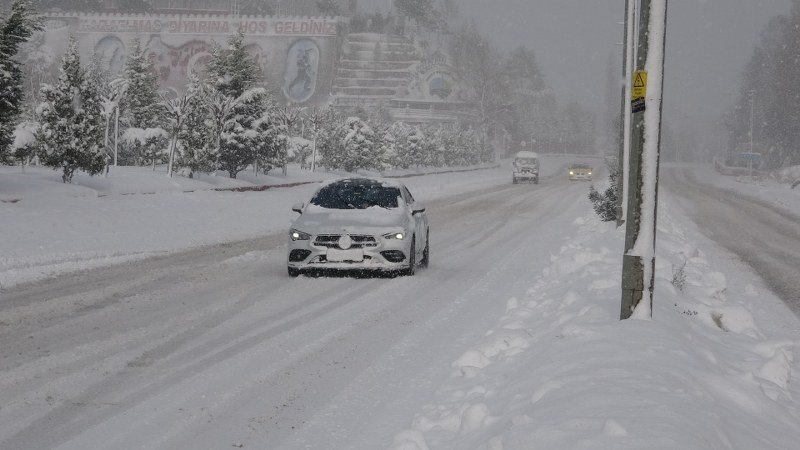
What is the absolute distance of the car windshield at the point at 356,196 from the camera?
12.8 metres

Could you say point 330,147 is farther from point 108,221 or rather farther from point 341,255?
point 341,255

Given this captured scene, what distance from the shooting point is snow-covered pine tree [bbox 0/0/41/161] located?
70.4ft

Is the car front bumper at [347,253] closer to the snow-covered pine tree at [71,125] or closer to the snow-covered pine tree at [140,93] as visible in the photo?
the snow-covered pine tree at [71,125]

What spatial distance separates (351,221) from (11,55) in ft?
50.4

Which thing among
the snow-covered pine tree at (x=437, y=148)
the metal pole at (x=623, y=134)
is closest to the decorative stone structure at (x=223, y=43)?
the snow-covered pine tree at (x=437, y=148)

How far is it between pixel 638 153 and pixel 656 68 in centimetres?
80

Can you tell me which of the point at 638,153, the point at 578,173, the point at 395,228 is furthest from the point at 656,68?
the point at 578,173

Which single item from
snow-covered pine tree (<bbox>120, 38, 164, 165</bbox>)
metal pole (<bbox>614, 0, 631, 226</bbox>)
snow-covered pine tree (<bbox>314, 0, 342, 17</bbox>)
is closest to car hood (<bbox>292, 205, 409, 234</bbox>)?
metal pole (<bbox>614, 0, 631, 226</bbox>)

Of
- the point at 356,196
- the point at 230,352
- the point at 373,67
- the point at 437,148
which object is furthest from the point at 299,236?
the point at 373,67

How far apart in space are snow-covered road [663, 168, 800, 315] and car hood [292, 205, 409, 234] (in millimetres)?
5825

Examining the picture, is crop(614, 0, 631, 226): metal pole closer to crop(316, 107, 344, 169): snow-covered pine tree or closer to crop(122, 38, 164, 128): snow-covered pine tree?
crop(122, 38, 164, 128): snow-covered pine tree

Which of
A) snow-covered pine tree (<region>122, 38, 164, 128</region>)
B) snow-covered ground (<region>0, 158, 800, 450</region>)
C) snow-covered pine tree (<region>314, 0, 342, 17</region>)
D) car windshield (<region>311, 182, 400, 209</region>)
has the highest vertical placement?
snow-covered pine tree (<region>314, 0, 342, 17</region>)

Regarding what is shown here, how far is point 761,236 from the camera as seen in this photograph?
22.2 metres

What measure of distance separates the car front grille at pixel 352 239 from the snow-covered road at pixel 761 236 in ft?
19.7
